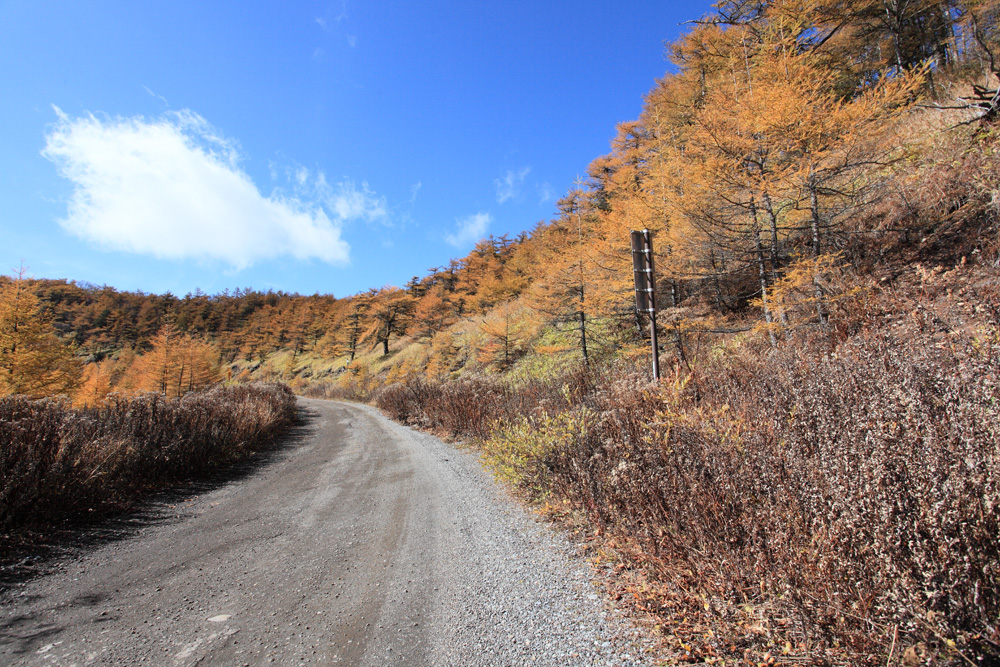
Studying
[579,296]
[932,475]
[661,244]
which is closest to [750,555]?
[932,475]

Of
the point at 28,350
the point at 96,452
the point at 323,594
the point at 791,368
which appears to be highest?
the point at 28,350

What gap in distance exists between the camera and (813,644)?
177cm

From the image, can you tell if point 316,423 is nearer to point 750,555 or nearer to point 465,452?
point 465,452

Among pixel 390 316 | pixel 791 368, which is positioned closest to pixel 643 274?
pixel 791 368

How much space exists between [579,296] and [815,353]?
385 inches

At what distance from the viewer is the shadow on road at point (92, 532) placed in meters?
3.57

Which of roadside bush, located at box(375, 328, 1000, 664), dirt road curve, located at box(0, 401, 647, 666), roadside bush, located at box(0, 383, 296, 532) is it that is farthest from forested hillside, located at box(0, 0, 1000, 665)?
roadside bush, located at box(0, 383, 296, 532)

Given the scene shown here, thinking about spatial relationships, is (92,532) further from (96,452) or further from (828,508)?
(828,508)

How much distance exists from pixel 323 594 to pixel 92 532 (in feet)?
11.4

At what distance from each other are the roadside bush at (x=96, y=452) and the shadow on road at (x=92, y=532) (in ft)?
0.66

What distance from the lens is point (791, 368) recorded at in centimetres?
467

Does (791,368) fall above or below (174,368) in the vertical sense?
below

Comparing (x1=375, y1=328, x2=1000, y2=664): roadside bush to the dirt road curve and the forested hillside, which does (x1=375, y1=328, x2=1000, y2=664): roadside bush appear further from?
the dirt road curve

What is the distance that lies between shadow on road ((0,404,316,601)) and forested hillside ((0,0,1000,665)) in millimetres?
4569
